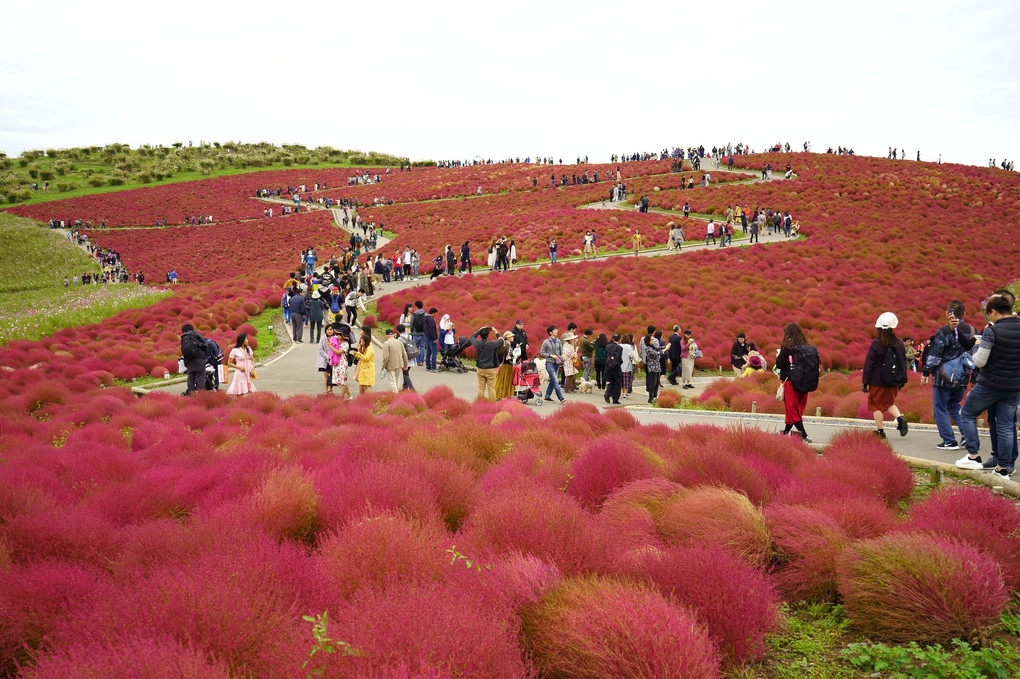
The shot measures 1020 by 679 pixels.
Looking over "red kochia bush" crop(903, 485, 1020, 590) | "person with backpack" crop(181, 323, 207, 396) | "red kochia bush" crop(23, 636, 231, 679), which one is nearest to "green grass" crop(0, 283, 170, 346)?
"person with backpack" crop(181, 323, 207, 396)

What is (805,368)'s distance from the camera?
8.95 m

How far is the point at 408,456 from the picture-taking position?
622 centimetres

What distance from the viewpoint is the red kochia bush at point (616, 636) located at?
3.01 m

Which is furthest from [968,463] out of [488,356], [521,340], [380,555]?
[521,340]

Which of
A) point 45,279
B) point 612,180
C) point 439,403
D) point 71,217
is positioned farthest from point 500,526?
point 71,217

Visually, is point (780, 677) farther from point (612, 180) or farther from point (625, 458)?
point (612, 180)

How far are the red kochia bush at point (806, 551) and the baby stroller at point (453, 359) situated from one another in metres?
14.7

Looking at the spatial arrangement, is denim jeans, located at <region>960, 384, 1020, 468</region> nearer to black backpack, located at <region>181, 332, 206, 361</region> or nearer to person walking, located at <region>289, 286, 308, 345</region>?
black backpack, located at <region>181, 332, 206, 361</region>

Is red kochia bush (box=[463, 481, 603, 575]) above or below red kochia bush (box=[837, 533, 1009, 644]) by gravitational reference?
above

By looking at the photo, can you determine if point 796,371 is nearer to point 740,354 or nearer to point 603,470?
point 603,470

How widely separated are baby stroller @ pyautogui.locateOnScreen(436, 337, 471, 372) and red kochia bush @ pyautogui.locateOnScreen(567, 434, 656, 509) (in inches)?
511

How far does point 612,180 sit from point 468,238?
2920 centimetres

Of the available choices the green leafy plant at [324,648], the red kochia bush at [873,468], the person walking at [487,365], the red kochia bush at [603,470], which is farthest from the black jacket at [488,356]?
the green leafy plant at [324,648]

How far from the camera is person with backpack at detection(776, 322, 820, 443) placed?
8.95m
